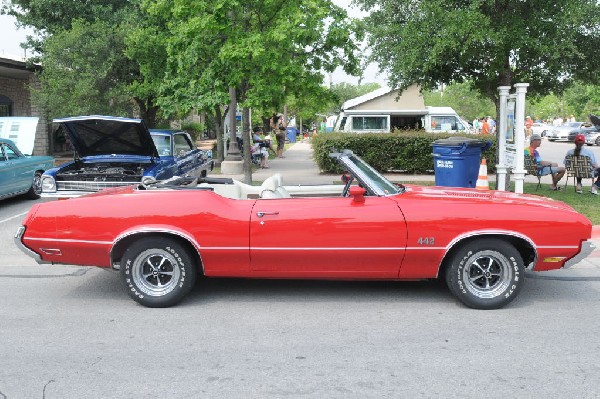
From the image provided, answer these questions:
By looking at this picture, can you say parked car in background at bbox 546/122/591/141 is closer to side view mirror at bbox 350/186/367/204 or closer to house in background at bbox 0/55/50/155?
house in background at bbox 0/55/50/155

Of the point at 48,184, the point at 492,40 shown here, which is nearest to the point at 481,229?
the point at 492,40

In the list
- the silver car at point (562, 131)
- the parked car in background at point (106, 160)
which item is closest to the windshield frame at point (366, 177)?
the parked car in background at point (106, 160)

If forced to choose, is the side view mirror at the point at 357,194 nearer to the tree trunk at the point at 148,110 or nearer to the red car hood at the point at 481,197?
the red car hood at the point at 481,197

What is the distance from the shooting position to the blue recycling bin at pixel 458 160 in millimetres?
11297

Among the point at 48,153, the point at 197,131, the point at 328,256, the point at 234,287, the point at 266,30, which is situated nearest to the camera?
the point at 328,256

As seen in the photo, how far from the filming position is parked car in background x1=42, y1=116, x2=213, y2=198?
9.59 meters

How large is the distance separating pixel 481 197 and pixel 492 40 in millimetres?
6031

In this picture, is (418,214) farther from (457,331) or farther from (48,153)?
(48,153)

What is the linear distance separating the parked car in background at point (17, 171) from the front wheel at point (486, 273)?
9.18m

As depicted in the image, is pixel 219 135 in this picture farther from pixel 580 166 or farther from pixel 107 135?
pixel 580 166

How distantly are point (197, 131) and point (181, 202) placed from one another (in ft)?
107

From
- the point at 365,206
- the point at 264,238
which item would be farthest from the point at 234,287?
the point at 365,206

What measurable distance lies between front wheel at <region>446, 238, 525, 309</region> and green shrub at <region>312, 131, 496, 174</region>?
11.6 metres

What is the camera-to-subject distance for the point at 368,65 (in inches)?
700
